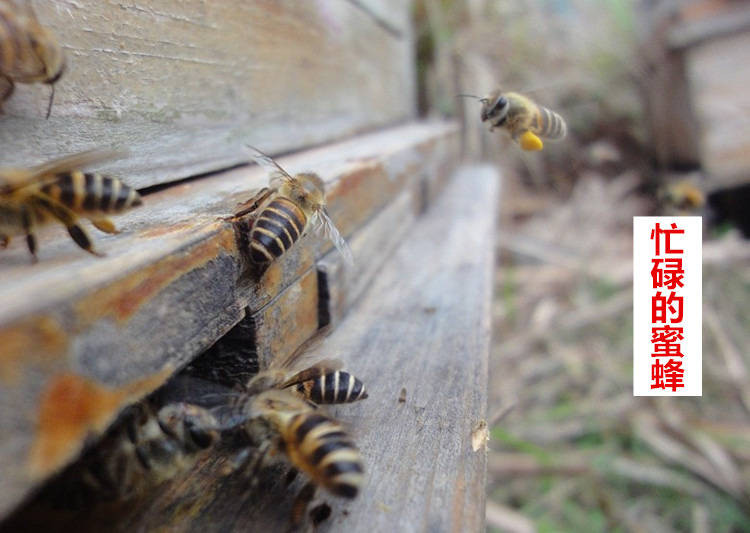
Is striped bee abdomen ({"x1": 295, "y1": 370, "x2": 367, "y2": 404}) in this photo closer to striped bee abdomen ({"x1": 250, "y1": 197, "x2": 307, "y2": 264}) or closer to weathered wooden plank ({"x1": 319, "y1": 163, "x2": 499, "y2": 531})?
weathered wooden plank ({"x1": 319, "y1": 163, "x2": 499, "y2": 531})

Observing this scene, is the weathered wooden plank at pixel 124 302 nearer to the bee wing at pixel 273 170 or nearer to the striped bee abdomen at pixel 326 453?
the bee wing at pixel 273 170

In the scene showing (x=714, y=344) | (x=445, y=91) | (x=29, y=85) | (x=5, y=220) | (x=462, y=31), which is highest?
(x=462, y=31)

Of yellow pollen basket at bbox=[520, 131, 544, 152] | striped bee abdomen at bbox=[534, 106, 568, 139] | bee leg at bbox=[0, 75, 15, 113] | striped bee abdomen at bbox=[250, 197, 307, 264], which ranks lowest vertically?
striped bee abdomen at bbox=[250, 197, 307, 264]

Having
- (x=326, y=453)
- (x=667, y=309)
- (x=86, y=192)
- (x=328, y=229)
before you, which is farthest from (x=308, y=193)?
(x=667, y=309)

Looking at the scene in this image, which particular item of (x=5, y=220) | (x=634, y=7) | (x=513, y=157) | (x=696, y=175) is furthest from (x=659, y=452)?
(x=634, y=7)

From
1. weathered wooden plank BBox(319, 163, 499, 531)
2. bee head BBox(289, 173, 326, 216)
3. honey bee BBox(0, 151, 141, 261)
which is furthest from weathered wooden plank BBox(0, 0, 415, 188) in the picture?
weathered wooden plank BBox(319, 163, 499, 531)

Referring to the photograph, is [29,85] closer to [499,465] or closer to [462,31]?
[499,465]
